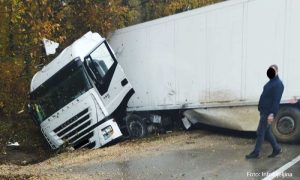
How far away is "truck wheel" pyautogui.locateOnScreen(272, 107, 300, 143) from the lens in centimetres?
987

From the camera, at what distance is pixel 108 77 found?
12.8 m

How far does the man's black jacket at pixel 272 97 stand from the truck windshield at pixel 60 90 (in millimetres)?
5212

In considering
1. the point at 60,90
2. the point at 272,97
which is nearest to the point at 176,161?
the point at 272,97

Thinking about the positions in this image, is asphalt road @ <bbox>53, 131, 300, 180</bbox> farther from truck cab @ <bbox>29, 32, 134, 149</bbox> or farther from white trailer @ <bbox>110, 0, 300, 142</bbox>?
truck cab @ <bbox>29, 32, 134, 149</bbox>

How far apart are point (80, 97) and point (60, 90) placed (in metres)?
0.64

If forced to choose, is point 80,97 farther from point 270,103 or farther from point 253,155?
point 270,103

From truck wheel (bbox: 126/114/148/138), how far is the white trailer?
0.38 ft

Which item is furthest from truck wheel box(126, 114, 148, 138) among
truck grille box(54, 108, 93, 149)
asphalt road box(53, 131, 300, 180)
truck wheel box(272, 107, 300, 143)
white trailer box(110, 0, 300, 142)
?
truck wheel box(272, 107, 300, 143)

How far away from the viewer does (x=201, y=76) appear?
11812 mm

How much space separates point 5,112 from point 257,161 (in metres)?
8.47

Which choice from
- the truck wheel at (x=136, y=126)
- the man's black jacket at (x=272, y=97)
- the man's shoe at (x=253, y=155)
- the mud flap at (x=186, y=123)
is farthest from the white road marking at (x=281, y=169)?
the truck wheel at (x=136, y=126)

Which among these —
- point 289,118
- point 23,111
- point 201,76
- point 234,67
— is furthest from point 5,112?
point 289,118

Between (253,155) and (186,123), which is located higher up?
(253,155)

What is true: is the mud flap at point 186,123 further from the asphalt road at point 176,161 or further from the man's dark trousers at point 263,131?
the man's dark trousers at point 263,131
